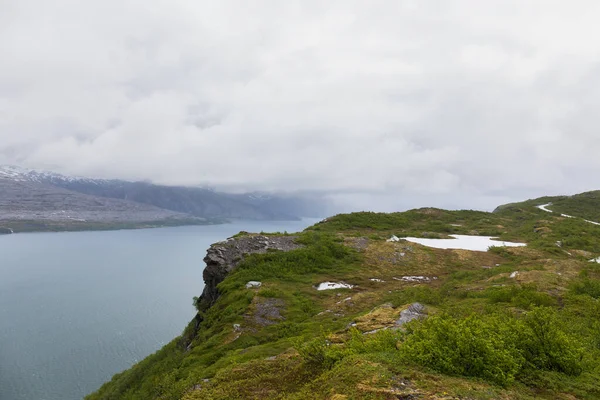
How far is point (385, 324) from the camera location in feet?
40.7

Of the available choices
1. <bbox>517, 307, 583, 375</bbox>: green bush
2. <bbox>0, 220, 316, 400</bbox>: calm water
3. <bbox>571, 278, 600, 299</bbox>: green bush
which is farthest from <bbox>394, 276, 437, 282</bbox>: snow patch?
<bbox>0, 220, 316, 400</bbox>: calm water

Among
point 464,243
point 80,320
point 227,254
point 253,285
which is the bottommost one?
point 80,320

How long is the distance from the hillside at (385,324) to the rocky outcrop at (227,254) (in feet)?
0.39

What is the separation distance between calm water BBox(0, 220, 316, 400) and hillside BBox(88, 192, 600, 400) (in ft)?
140

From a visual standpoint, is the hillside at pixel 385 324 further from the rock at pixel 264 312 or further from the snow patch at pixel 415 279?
the snow patch at pixel 415 279

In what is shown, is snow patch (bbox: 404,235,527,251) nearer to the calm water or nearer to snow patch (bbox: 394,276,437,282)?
snow patch (bbox: 394,276,437,282)

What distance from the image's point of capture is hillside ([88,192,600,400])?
7.14 meters

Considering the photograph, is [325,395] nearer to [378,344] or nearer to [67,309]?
[378,344]

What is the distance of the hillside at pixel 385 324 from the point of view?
7145 millimetres

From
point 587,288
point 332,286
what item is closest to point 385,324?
point 332,286

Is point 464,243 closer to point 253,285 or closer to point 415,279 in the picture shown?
point 415,279

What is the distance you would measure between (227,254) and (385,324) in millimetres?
18057

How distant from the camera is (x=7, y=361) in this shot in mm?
60406

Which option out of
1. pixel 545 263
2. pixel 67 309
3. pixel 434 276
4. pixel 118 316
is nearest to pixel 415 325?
pixel 434 276
